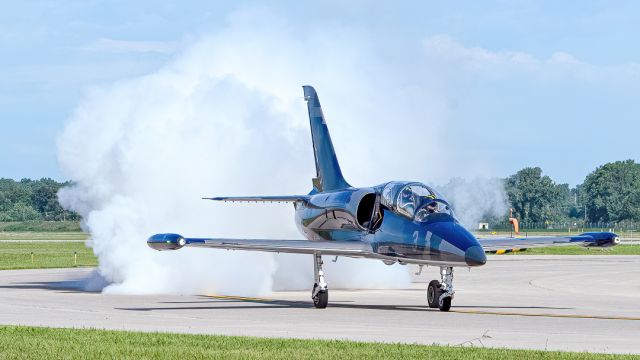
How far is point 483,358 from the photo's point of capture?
1814cm

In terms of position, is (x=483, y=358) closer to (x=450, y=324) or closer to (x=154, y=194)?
(x=450, y=324)

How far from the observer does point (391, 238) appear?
1145 inches

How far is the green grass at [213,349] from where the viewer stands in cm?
1847

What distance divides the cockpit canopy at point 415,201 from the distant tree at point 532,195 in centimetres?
15586

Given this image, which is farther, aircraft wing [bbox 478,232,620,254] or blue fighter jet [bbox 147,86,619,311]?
aircraft wing [bbox 478,232,620,254]

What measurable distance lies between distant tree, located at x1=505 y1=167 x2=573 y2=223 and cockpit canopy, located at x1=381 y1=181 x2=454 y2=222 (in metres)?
156

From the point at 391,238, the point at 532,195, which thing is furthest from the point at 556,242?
the point at 532,195

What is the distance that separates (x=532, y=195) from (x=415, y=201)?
168183mm

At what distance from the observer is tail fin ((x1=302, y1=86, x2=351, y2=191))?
37.8 meters

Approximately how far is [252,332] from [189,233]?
55.1ft

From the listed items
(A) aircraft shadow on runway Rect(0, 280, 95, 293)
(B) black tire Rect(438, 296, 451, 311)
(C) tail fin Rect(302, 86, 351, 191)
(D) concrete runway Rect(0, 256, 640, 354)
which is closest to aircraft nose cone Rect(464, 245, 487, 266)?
(D) concrete runway Rect(0, 256, 640, 354)

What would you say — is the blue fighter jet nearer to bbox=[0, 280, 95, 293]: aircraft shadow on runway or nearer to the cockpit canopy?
the cockpit canopy

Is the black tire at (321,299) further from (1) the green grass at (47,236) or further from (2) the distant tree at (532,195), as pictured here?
(2) the distant tree at (532,195)

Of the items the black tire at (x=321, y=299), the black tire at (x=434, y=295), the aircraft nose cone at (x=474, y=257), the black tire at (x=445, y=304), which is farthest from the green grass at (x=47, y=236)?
the aircraft nose cone at (x=474, y=257)
